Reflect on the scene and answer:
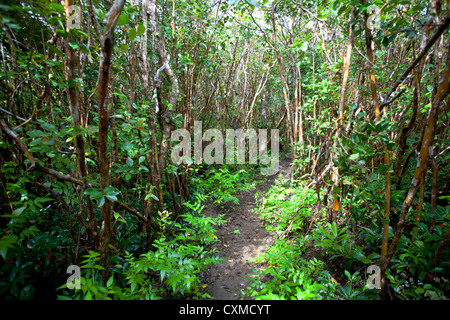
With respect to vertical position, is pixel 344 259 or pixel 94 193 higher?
pixel 94 193

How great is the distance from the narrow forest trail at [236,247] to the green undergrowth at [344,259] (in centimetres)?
17

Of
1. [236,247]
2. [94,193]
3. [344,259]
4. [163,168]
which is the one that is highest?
[94,193]

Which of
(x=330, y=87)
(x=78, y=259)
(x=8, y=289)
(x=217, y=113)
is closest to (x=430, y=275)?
(x=330, y=87)

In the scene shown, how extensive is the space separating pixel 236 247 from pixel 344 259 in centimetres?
138

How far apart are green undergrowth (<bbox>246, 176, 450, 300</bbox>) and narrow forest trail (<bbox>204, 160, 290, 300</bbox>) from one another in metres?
0.17

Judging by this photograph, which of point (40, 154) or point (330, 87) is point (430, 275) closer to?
point (330, 87)

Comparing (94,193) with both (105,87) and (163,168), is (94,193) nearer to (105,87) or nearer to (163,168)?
(105,87)

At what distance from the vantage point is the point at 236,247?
306cm

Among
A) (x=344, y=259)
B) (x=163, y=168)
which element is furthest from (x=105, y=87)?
(x=344, y=259)

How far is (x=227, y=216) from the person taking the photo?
13.0 feet

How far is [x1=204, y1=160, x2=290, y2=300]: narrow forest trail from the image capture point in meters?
2.31

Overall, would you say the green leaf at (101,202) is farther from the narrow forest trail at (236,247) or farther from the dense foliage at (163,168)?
the narrow forest trail at (236,247)

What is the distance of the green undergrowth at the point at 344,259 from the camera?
1.50m

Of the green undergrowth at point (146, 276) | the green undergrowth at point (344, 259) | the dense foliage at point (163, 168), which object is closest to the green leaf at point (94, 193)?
the dense foliage at point (163, 168)
